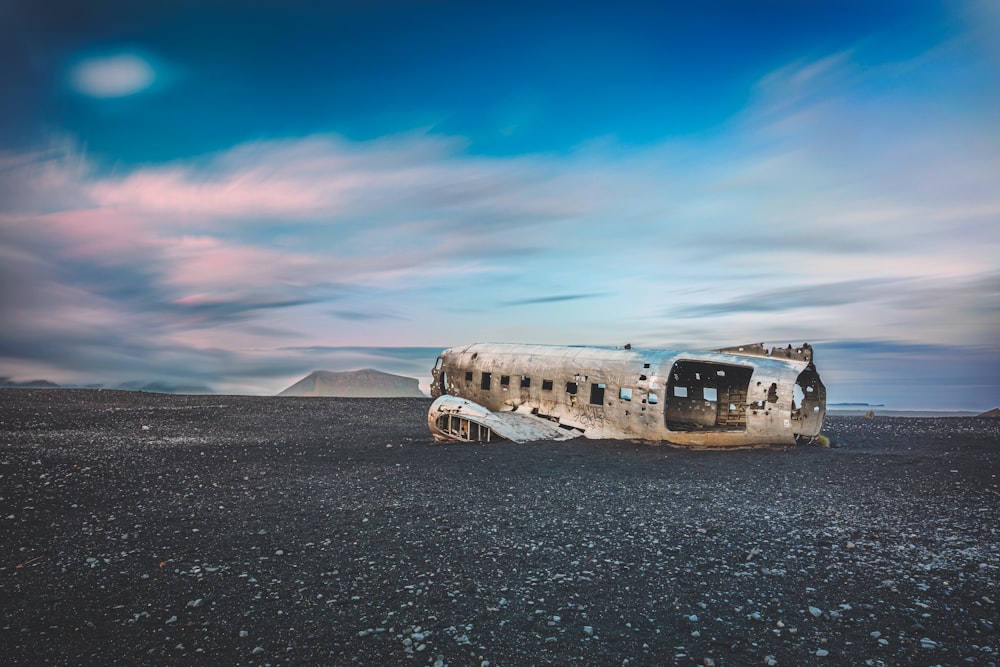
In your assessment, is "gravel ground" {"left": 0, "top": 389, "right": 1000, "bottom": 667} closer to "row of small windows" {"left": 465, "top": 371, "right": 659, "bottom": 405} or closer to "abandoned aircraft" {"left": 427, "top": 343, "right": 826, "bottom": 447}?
"abandoned aircraft" {"left": 427, "top": 343, "right": 826, "bottom": 447}

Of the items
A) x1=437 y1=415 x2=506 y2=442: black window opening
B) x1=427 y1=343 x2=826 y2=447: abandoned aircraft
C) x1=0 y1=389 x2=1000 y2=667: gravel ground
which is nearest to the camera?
x1=0 y1=389 x2=1000 y2=667: gravel ground

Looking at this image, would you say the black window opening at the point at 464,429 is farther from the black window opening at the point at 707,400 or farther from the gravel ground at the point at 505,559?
the black window opening at the point at 707,400

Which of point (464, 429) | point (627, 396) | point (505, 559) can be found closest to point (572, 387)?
point (627, 396)

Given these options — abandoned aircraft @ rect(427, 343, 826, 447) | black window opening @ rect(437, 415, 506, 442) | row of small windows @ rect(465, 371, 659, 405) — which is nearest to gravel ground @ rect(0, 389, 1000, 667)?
abandoned aircraft @ rect(427, 343, 826, 447)

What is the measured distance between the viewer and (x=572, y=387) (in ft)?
68.2

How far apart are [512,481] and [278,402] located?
94.2 ft

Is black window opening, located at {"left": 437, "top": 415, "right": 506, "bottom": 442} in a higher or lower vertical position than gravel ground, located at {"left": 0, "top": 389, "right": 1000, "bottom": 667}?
higher

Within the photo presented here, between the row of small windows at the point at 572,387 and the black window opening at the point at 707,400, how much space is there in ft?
12.1

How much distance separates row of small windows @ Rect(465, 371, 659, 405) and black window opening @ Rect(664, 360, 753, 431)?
3695 millimetres

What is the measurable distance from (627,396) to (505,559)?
12.1 meters

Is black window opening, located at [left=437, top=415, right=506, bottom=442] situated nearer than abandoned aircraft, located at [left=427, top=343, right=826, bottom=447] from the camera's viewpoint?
No

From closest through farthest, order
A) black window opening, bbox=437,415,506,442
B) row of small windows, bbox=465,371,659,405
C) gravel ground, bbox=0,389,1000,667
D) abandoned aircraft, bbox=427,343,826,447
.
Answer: gravel ground, bbox=0,389,1000,667, abandoned aircraft, bbox=427,343,826,447, row of small windows, bbox=465,371,659,405, black window opening, bbox=437,415,506,442

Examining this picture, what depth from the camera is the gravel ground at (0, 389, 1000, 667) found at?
585 centimetres

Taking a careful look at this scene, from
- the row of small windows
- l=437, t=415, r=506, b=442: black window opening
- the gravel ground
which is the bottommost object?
the gravel ground
